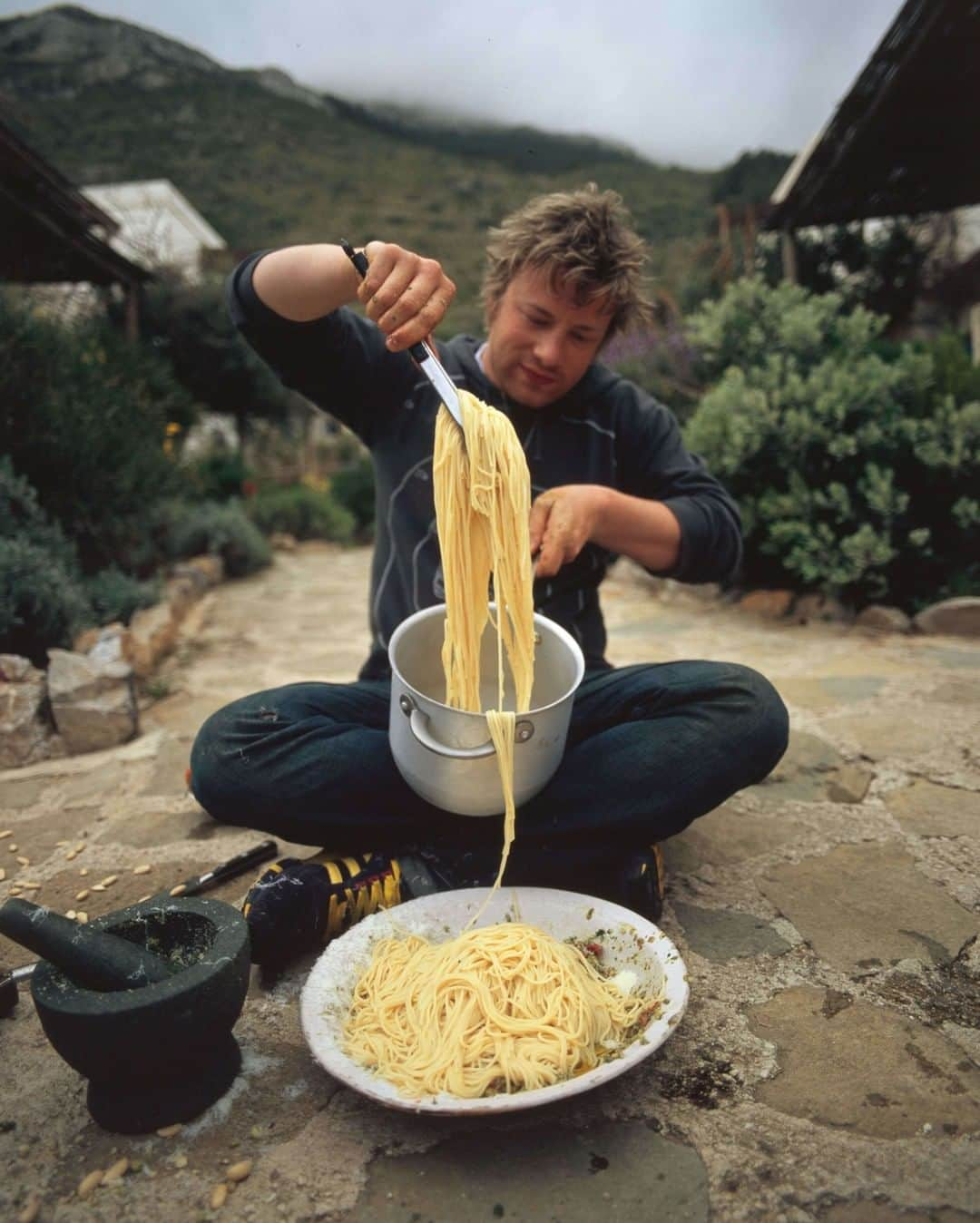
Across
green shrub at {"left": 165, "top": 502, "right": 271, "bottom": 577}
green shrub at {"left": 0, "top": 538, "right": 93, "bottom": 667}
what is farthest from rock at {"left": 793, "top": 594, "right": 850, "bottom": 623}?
green shrub at {"left": 165, "top": 502, "right": 271, "bottom": 577}

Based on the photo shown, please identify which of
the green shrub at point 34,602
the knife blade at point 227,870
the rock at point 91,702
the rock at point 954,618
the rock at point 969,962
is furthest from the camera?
the rock at point 954,618

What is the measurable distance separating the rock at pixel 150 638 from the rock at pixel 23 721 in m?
0.60

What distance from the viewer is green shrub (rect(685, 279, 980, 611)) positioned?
17.2 feet

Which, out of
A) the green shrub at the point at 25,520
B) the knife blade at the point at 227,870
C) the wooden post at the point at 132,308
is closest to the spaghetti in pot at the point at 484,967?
the knife blade at the point at 227,870

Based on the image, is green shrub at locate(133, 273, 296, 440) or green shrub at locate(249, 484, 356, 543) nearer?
green shrub at locate(133, 273, 296, 440)

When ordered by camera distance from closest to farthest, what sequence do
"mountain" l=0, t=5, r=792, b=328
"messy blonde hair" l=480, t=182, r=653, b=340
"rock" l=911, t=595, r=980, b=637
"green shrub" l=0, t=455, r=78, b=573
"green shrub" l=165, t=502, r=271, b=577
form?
"messy blonde hair" l=480, t=182, r=653, b=340, "green shrub" l=0, t=455, r=78, b=573, "rock" l=911, t=595, r=980, b=637, "green shrub" l=165, t=502, r=271, b=577, "mountain" l=0, t=5, r=792, b=328

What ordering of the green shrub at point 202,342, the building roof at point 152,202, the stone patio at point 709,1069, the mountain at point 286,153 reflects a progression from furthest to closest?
the mountain at point 286,153 → the building roof at point 152,202 → the green shrub at point 202,342 → the stone patio at point 709,1069

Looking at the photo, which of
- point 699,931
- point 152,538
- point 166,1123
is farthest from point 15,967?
point 152,538

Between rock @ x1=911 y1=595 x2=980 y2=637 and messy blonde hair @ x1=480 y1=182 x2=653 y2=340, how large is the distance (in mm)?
3387

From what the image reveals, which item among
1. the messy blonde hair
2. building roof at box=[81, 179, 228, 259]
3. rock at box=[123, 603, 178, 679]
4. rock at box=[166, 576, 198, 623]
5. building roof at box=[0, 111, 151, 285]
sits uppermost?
building roof at box=[81, 179, 228, 259]

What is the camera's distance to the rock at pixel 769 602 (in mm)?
5863

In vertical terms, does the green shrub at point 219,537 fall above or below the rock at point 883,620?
below

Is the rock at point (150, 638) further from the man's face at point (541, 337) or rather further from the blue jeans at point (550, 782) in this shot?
the man's face at point (541, 337)

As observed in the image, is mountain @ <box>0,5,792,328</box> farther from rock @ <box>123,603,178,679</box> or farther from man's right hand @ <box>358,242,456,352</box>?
man's right hand @ <box>358,242,456,352</box>
